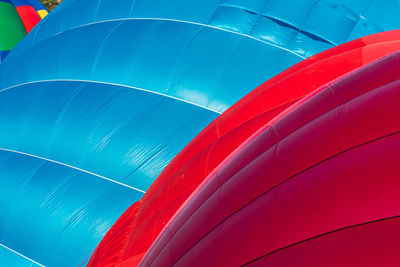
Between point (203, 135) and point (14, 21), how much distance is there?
22.8 ft

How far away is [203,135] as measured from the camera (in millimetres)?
2895

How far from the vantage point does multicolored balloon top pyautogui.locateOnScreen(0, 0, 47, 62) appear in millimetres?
8398

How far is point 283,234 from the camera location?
4.03 feet

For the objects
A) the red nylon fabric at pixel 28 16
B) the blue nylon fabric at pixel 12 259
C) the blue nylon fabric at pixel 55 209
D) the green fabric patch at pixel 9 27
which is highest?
the red nylon fabric at pixel 28 16

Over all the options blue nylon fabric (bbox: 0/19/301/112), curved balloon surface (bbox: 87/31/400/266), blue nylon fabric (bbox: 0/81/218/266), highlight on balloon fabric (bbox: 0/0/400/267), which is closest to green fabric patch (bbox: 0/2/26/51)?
highlight on balloon fabric (bbox: 0/0/400/267)

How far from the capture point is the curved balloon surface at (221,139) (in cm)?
241

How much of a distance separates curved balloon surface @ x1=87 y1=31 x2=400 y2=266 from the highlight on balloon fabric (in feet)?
0.04

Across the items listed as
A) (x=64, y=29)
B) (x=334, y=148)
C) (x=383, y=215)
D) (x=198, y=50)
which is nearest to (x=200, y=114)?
(x=198, y=50)

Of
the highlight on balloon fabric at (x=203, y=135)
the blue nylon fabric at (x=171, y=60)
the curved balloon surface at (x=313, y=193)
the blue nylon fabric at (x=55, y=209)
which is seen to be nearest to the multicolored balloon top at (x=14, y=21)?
the highlight on balloon fabric at (x=203, y=135)

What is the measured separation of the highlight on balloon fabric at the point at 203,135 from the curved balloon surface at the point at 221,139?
A: 12mm

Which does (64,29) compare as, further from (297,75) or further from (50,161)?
(297,75)

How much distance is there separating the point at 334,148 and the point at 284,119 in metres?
0.30

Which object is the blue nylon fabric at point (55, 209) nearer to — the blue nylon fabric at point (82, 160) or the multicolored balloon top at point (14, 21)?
the blue nylon fabric at point (82, 160)

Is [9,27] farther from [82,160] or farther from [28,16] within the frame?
[82,160]
